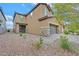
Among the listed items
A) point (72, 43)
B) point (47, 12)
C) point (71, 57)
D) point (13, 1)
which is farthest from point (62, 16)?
point (13, 1)

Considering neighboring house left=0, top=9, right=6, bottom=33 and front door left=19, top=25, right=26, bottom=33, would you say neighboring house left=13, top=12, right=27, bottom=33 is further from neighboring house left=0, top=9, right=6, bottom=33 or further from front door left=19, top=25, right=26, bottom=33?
neighboring house left=0, top=9, right=6, bottom=33

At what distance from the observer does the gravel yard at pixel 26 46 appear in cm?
184

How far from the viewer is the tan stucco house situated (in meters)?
1.92

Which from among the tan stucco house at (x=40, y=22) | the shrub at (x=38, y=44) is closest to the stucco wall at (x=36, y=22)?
the tan stucco house at (x=40, y=22)

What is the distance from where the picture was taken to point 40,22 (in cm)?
193

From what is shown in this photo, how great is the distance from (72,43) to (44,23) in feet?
1.31

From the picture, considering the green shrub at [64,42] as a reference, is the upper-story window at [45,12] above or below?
above

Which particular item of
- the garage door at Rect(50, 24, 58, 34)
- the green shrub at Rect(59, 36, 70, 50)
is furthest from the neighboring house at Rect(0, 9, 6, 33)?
the green shrub at Rect(59, 36, 70, 50)

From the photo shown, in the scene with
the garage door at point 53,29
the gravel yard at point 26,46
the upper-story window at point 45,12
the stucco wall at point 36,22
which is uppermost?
the upper-story window at point 45,12

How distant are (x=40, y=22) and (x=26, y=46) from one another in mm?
→ 325

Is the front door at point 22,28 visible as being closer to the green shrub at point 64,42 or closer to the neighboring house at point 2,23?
the neighboring house at point 2,23

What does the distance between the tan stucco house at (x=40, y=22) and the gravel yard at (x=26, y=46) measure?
0.07 meters

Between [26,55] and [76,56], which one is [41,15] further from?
[76,56]

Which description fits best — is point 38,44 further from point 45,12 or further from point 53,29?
point 45,12
